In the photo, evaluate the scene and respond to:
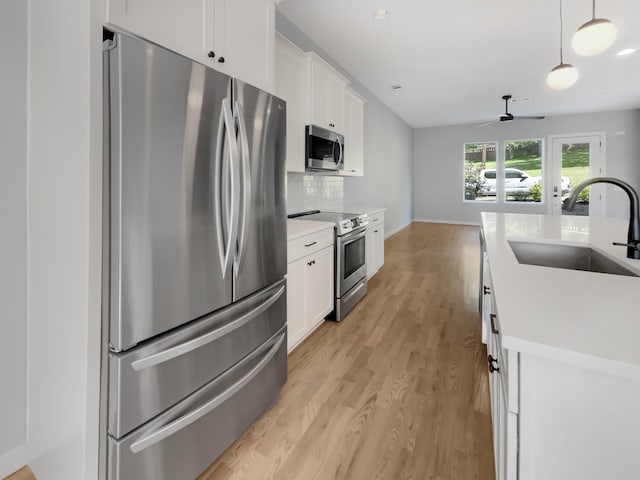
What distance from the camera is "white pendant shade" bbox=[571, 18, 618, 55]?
6.79ft

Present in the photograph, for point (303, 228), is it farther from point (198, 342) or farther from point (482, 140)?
point (482, 140)

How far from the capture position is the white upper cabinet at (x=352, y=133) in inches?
152

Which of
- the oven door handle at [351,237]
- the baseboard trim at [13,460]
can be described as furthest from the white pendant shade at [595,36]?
the baseboard trim at [13,460]

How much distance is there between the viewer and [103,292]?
3.34ft

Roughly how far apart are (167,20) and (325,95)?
2233mm

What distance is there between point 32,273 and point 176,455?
94 cm

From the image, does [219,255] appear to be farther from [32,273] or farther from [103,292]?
[32,273]

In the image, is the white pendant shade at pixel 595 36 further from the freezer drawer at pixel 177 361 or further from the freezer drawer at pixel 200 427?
the freezer drawer at pixel 200 427

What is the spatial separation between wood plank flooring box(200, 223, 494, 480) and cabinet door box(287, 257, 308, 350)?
0.20 metres

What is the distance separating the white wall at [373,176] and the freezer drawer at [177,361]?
6.62 feet

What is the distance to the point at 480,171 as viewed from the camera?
9.05m

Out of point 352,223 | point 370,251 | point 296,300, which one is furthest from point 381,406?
point 370,251

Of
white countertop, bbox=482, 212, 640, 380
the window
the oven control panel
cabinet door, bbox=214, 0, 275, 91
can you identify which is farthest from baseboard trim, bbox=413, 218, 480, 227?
cabinet door, bbox=214, 0, 275, 91

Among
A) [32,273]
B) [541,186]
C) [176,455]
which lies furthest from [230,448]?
[541,186]
